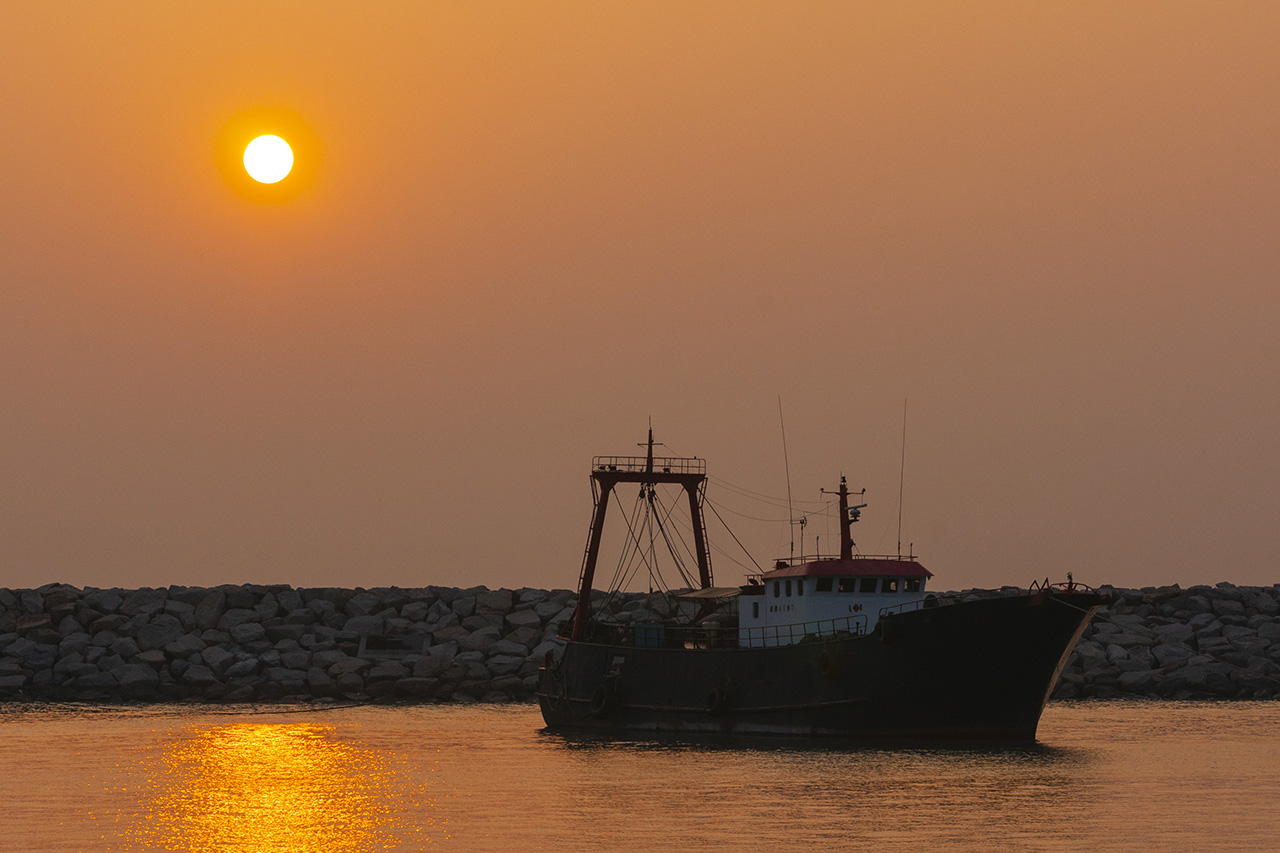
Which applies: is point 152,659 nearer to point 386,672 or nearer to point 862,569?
point 386,672

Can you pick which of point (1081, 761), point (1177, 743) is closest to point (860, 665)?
point (1081, 761)

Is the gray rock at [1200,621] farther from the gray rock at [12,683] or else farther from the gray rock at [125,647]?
the gray rock at [12,683]

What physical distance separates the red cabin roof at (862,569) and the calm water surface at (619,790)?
16.4ft

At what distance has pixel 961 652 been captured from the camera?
44.2 meters

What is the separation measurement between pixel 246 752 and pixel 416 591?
34.3m

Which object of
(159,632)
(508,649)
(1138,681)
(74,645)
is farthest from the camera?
(159,632)

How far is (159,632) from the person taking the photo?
74.9 m

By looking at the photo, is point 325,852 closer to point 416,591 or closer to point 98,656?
point 98,656

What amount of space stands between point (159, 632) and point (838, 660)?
1577 inches

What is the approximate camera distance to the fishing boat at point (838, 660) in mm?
44219

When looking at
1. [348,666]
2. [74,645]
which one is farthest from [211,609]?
[348,666]

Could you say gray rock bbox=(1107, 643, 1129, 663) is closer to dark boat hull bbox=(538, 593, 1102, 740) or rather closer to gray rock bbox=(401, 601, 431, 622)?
dark boat hull bbox=(538, 593, 1102, 740)

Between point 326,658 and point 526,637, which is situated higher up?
point 526,637

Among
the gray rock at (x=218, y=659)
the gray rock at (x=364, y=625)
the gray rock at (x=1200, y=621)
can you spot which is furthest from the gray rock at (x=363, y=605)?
the gray rock at (x=1200, y=621)
